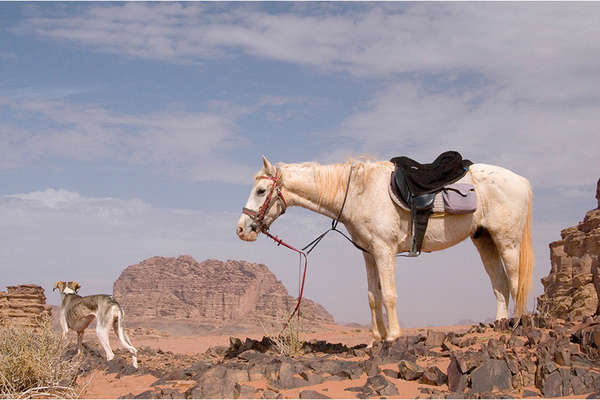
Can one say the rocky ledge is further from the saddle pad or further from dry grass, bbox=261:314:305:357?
the saddle pad

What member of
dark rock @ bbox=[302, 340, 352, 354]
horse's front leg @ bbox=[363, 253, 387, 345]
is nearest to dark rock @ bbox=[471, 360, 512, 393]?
horse's front leg @ bbox=[363, 253, 387, 345]

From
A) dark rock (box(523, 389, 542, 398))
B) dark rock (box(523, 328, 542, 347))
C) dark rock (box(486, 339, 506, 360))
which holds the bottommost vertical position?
dark rock (box(523, 389, 542, 398))

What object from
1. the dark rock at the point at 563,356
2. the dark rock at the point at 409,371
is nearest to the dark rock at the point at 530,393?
the dark rock at the point at 563,356

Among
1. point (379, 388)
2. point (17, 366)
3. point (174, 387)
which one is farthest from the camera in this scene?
point (17, 366)

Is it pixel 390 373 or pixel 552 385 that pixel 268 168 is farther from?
pixel 552 385

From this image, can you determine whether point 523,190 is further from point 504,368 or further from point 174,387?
point 174,387

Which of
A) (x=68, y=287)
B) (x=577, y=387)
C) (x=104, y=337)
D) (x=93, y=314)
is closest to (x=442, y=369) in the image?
(x=577, y=387)

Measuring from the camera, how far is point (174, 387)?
25.4 feet

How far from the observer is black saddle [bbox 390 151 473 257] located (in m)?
8.80

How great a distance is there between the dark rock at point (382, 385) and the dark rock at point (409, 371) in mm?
373

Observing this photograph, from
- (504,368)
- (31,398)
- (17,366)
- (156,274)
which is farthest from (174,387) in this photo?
(156,274)

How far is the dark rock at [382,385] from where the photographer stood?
6492mm

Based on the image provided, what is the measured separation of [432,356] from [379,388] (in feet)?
5.26

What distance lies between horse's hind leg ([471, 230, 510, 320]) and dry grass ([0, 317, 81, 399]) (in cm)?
685
